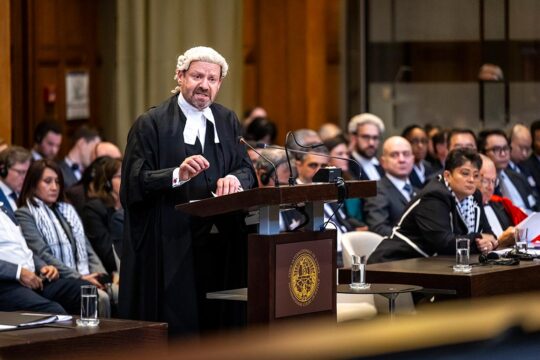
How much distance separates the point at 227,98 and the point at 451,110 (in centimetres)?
296

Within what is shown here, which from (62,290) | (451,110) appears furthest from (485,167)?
(451,110)

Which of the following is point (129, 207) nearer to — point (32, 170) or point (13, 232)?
point (13, 232)

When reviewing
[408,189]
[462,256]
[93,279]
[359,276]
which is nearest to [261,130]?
[408,189]

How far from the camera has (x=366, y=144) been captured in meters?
9.05

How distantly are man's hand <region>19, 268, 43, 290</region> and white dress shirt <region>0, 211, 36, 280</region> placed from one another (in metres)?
0.03

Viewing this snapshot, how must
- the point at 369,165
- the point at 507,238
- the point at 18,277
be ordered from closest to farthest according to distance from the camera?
1. the point at 18,277
2. the point at 507,238
3. the point at 369,165

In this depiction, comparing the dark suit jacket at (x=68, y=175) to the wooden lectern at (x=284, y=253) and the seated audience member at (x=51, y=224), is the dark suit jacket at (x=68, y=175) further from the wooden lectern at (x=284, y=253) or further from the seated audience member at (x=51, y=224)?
the wooden lectern at (x=284, y=253)

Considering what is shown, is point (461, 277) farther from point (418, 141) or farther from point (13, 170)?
point (418, 141)

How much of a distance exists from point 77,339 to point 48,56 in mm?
8426

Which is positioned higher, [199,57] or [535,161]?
[199,57]

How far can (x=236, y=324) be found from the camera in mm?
4598

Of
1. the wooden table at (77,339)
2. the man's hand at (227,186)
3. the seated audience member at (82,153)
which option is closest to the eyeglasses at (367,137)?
the seated audience member at (82,153)

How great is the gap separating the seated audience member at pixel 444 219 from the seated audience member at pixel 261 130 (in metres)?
4.90

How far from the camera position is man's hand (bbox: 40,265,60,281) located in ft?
19.3
